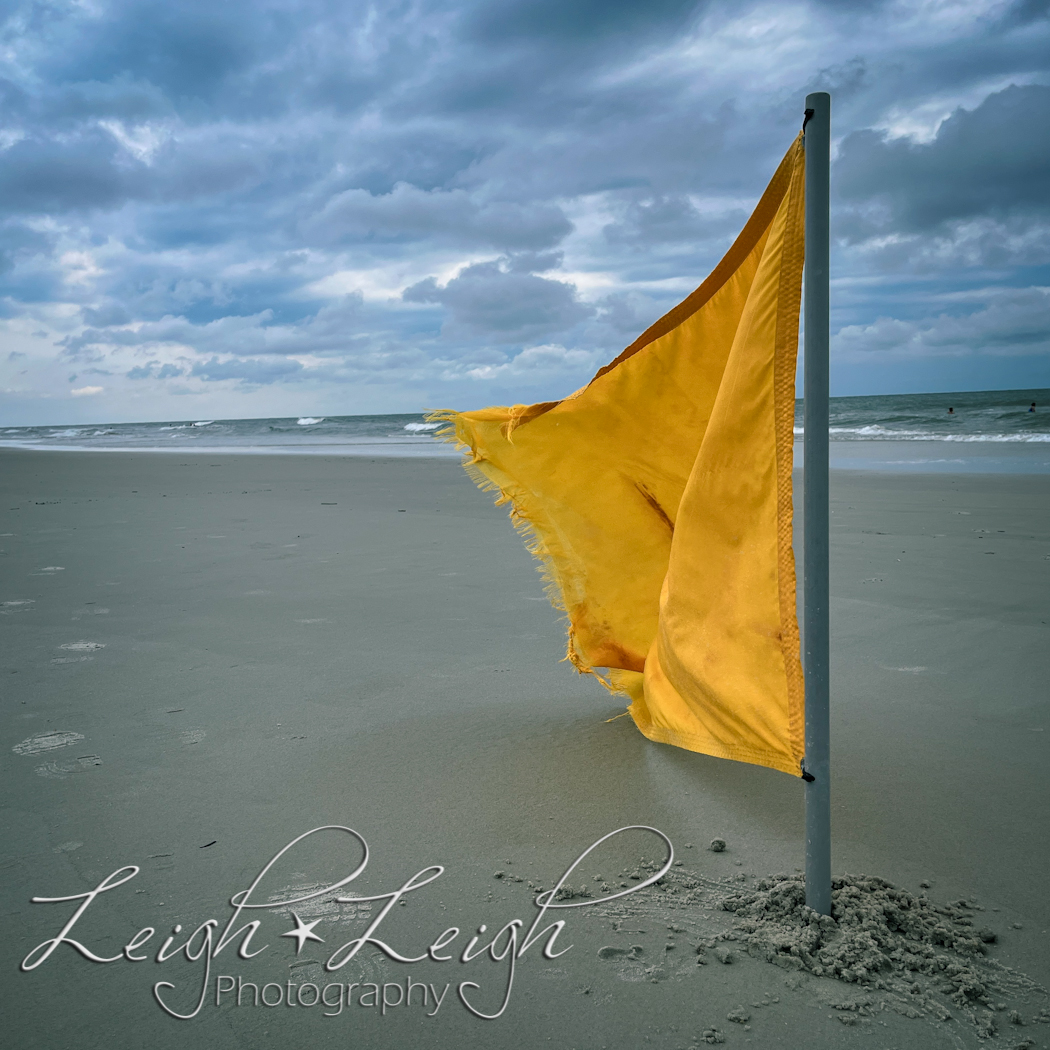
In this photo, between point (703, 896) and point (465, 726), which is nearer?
point (703, 896)

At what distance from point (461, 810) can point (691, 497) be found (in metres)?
1.10

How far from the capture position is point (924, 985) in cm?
148

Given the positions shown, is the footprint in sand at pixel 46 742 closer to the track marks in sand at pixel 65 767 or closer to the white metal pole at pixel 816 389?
the track marks in sand at pixel 65 767

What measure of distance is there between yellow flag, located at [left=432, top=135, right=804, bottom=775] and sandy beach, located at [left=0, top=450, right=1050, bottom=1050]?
352 millimetres

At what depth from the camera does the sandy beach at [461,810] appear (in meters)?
1.48

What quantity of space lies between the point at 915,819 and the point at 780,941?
77 centimetres

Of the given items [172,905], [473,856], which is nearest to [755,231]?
[473,856]

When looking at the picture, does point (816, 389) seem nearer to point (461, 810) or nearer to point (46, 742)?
point (461, 810)

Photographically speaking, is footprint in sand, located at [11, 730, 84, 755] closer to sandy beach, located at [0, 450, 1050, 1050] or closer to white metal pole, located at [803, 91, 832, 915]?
sandy beach, located at [0, 450, 1050, 1050]

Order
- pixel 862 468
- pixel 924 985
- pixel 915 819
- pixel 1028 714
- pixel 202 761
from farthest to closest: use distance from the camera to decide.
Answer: pixel 862 468
pixel 1028 714
pixel 202 761
pixel 915 819
pixel 924 985

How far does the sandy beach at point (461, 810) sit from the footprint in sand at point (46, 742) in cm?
1

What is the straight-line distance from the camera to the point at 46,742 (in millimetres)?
2637

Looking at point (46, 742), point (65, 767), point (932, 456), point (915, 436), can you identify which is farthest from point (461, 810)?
point (915, 436)

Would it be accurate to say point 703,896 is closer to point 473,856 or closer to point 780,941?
point 780,941
